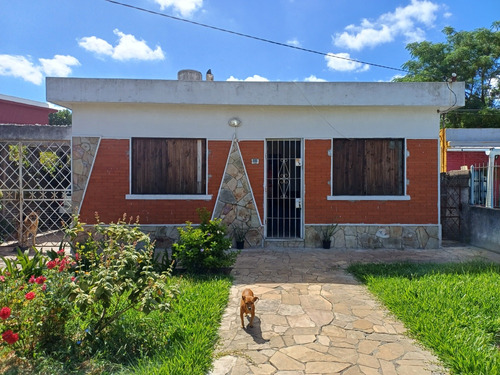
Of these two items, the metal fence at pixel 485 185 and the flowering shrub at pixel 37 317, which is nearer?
the flowering shrub at pixel 37 317

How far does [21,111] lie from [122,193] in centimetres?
1048

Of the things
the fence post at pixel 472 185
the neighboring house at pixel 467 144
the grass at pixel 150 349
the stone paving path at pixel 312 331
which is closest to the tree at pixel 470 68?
the neighboring house at pixel 467 144

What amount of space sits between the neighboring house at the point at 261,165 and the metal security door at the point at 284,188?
0.15m

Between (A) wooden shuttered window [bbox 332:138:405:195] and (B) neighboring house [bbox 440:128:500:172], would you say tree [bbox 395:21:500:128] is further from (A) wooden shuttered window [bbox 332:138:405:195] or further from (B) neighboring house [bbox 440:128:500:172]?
(A) wooden shuttered window [bbox 332:138:405:195]

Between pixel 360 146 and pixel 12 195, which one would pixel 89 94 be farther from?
pixel 360 146

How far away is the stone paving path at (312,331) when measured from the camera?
10.2 feet

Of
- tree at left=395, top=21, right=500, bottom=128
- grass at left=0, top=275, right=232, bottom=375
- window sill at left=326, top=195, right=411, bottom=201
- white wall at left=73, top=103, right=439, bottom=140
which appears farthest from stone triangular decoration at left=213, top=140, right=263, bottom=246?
tree at left=395, top=21, right=500, bottom=128

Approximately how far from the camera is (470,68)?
22.9m

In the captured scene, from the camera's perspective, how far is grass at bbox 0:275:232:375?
2863 mm

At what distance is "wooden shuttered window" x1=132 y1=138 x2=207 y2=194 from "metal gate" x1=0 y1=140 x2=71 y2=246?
1.93m

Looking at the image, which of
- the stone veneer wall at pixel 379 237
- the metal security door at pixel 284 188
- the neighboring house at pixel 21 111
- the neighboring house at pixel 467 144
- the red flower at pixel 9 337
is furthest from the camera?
the neighboring house at pixel 21 111

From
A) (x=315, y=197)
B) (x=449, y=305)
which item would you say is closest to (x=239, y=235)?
(x=315, y=197)

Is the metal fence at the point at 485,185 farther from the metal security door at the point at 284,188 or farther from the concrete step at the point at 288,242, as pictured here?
the concrete step at the point at 288,242

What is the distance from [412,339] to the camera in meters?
3.62
